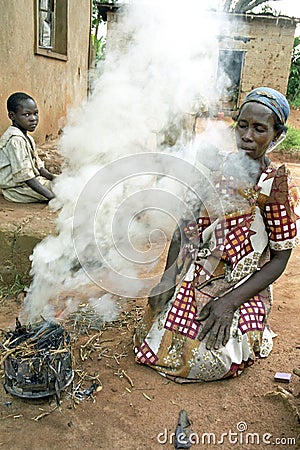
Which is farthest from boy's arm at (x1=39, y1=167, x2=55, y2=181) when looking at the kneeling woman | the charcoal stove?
the charcoal stove

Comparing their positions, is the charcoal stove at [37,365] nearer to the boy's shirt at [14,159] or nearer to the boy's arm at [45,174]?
the boy's shirt at [14,159]

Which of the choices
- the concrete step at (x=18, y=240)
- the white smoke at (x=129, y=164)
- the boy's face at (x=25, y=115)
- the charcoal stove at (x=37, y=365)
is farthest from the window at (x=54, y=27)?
the charcoal stove at (x=37, y=365)

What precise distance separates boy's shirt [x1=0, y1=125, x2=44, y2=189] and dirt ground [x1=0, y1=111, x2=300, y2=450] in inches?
65.3

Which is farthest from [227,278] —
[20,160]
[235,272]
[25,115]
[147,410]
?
[25,115]

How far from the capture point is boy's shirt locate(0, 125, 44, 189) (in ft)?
11.9

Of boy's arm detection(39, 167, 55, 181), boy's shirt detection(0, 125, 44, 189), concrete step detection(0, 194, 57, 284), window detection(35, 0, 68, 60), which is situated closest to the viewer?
concrete step detection(0, 194, 57, 284)

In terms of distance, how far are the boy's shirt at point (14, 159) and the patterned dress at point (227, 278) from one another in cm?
181

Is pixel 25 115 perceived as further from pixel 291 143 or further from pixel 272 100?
pixel 291 143

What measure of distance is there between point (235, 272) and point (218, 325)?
0.97 ft

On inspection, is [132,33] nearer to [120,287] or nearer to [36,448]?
[120,287]

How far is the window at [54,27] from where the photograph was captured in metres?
6.44

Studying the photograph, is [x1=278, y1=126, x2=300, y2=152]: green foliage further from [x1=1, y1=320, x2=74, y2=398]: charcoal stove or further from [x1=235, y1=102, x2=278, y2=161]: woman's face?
[x1=1, y1=320, x2=74, y2=398]: charcoal stove

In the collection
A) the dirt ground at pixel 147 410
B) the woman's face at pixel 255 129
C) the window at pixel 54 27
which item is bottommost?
the dirt ground at pixel 147 410

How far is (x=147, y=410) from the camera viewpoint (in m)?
2.14
